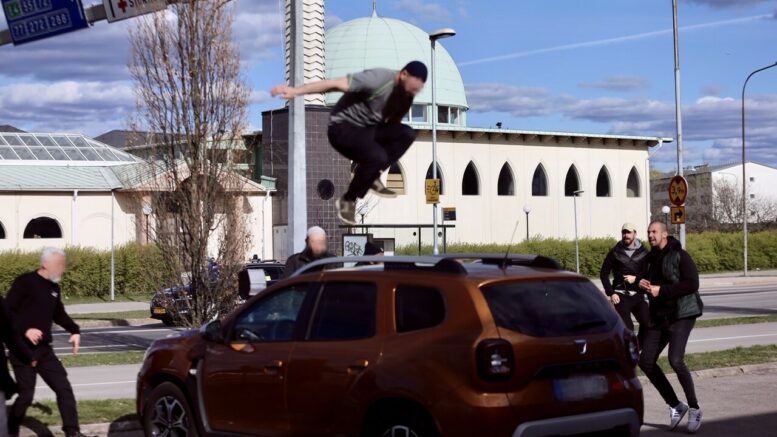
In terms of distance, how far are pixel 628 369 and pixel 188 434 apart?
3.69m

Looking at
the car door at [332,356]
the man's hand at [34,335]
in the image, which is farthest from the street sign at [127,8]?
the car door at [332,356]

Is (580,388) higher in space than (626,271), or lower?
lower

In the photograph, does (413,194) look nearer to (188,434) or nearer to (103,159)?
(103,159)

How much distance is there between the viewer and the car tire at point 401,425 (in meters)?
7.41

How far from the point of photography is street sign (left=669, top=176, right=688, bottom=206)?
2535 centimetres

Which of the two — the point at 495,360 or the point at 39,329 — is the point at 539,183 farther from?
the point at 495,360

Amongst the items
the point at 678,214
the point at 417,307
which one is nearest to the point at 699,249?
the point at 678,214

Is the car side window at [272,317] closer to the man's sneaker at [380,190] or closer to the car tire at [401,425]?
the car tire at [401,425]

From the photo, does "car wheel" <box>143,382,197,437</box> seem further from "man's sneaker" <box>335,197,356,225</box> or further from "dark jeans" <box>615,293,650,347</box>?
"dark jeans" <box>615,293,650,347</box>

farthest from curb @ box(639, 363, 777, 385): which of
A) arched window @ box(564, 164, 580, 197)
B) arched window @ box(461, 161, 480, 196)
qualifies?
arched window @ box(564, 164, 580, 197)

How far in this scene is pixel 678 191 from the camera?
2555 centimetres

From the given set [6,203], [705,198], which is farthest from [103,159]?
[705,198]

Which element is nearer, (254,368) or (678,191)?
(254,368)

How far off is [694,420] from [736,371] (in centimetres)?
480
